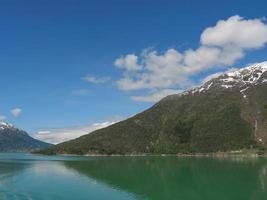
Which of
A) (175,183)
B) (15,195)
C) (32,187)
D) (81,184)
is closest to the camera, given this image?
(15,195)

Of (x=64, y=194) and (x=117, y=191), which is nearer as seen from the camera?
(x=64, y=194)

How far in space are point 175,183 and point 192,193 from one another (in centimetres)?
2393

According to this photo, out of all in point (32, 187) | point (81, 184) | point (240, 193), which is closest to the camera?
point (240, 193)

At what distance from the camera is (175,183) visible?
120812 mm

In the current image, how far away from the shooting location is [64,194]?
88.1 m

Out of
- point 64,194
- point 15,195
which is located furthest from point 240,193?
point 15,195

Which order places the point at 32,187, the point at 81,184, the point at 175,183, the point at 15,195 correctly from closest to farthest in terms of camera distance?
the point at 15,195 → the point at 32,187 → the point at 81,184 → the point at 175,183

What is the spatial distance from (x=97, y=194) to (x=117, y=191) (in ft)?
23.5

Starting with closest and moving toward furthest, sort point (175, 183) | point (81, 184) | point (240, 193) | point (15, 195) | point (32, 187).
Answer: point (15, 195), point (240, 193), point (32, 187), point (81, 184), point (175, 183)

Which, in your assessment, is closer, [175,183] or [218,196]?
[218,196]

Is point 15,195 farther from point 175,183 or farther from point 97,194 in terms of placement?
point 175,183

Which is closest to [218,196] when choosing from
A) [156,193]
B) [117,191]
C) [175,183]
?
[156,193]

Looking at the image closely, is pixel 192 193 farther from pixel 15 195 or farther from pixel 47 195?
pixel 15 195

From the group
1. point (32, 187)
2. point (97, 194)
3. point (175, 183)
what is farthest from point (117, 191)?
point (175, 183)
